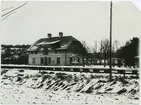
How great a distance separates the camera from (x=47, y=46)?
359 centimetres

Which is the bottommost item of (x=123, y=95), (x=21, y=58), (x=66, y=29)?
(x=123, y=95)

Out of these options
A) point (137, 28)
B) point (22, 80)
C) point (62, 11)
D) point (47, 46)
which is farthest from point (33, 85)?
point (137, 28)

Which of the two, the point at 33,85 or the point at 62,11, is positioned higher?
the point at 62,11

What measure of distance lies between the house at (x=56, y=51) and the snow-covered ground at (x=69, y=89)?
100 millimetres

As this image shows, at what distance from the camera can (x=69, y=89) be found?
3.58 m

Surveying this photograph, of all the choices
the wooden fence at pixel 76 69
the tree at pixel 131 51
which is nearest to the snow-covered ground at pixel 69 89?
the wooden fence at pixel 76 69

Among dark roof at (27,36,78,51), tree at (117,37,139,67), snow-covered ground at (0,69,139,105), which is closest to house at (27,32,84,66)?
dark roof at (27,36,78,51)

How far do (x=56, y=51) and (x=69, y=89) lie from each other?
0.32 meters

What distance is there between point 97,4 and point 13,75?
0.89m

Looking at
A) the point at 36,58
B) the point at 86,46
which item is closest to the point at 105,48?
the point at 86,46

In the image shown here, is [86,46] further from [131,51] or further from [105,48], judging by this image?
[131,51]

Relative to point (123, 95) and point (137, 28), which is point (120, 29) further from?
point (123, 95)

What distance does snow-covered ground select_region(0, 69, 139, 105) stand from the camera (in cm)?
357

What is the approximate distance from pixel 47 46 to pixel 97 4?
0.53m
